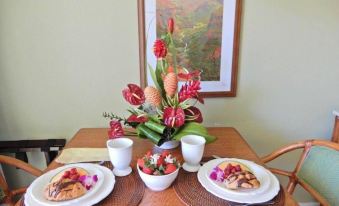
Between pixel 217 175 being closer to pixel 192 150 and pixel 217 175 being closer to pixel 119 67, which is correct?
pixel 192 150

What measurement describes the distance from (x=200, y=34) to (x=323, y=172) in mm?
964

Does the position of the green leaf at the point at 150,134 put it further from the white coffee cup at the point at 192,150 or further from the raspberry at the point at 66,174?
the raspberry at the point at 66,174

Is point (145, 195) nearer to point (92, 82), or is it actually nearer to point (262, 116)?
point (92, 82)

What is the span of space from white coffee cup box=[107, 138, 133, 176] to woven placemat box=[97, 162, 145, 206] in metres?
0.03

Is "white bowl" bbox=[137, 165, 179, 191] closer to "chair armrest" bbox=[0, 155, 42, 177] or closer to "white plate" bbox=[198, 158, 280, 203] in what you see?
"white plate" bbox=[198, 158, 280, 203]

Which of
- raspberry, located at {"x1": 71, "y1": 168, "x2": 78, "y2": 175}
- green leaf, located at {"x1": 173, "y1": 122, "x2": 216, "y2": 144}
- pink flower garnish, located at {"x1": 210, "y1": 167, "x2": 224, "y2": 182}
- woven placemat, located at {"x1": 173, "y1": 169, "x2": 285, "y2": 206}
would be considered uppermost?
green leaf, located at {"x1": 173, "y1": 122, "x2": 216, "y2": 144}

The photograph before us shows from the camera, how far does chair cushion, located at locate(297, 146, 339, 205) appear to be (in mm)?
1106

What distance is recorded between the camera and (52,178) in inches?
37.4

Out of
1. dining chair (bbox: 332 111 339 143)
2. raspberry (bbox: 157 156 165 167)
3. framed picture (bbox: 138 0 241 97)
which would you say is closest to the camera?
raspberry (bbox: 157 156 165 167)

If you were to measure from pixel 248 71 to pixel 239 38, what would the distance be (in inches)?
8.6

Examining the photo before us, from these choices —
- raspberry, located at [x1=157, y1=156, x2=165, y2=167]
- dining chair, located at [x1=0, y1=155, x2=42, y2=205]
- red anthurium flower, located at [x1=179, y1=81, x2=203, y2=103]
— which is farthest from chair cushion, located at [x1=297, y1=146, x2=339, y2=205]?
dining chair, located at [x1=0, y1=155, x2=42, y2=205]

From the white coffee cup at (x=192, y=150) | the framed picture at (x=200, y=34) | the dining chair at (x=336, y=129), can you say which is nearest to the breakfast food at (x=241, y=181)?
the white coffee cup at (x=192, y=150)

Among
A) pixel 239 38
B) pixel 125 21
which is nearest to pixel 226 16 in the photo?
pixel 239 38

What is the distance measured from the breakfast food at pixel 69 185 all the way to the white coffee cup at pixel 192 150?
0.35m
